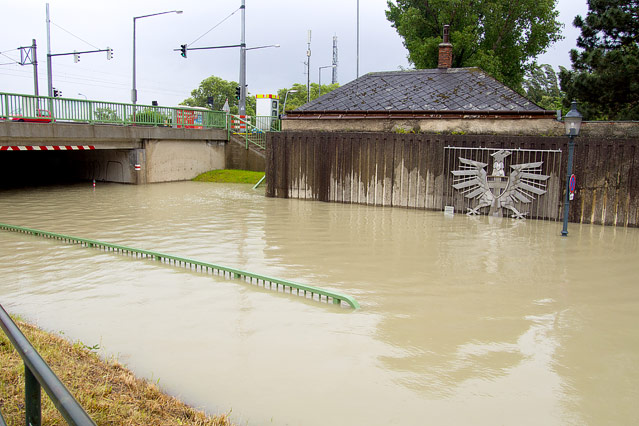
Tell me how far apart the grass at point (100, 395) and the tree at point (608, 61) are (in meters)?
18.3

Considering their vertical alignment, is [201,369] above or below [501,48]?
below

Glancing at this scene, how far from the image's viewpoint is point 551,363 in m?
5.25

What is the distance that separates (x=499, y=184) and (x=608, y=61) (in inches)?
291

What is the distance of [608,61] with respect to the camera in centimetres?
1822

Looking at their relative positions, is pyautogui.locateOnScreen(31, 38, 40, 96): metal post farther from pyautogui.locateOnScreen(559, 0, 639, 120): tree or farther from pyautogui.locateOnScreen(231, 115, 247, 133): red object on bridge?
pyautogui.locateOnScreen(559, 0, 639, 120): tree

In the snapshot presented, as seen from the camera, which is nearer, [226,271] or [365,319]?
[365,319]

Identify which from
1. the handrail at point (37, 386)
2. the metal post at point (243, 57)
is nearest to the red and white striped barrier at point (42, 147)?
the metal post at point (243, 57)

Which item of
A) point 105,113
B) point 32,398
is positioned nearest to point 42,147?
point 105,113

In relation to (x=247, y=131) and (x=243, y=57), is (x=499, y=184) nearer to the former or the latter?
(x=247, y=131)

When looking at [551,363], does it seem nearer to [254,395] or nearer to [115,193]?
[254,395]

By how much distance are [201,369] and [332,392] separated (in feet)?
4.00

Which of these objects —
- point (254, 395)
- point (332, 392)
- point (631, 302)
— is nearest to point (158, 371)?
point (254, 395)

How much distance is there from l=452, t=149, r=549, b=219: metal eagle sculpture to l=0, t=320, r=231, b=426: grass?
11849mm

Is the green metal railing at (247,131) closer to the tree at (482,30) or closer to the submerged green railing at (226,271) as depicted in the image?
the tree at (482,30)
